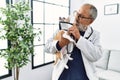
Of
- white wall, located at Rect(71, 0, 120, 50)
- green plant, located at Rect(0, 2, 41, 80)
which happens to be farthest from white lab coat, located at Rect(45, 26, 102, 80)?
white wall, located at Rect(71, 0, 120, 50)

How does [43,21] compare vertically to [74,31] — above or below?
above

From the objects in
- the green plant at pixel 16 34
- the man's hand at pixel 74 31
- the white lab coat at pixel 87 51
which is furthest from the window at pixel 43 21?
the man's hand at pixel 74 31

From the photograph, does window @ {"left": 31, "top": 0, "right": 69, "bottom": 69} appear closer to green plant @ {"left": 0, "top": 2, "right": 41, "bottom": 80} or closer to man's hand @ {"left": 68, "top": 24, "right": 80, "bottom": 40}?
green plant @ {"left": 0, "top": 2, "right": 41, "bottom": 80}

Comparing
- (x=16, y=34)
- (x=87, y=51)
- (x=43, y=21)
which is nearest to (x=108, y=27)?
(x=43, y=21)

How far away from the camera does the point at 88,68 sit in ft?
3.85

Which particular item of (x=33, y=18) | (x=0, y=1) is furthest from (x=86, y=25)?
(x=33, y=18)

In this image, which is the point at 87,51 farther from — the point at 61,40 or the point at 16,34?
the point at 16,34

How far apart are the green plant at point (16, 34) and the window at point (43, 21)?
81 cm

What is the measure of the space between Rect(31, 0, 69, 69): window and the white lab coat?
152 centimetres

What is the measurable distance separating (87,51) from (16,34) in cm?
98

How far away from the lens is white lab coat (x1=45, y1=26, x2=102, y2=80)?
1111 mm

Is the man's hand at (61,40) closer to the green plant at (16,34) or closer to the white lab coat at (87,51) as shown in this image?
the white lab coat at (87,51)

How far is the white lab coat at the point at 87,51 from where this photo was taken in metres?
1.11

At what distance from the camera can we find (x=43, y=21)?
309 cm
